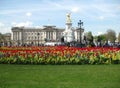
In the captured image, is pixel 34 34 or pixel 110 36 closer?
pixel 110 36

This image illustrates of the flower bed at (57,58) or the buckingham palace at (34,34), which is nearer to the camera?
the flower bed at (57,58)

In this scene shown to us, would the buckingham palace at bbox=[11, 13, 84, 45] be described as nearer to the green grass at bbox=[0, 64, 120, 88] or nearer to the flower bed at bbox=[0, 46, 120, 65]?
the flower bed at bbox=[0, 46, 120, 65]

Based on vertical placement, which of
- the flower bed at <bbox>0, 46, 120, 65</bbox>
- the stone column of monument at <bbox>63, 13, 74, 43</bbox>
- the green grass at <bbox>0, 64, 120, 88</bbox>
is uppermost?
the stone column of monument at <bbox>63, 13, 74, 43</bbox>

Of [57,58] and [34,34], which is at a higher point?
[34,34]

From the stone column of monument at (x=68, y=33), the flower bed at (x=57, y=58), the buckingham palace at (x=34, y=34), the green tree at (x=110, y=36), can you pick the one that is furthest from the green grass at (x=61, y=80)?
the buckingham palace at (x=34, y=34)

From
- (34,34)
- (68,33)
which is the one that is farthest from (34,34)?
(68,33)

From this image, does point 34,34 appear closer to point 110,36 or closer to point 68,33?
point 110,36

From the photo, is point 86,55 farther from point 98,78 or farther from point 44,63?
point 98,78

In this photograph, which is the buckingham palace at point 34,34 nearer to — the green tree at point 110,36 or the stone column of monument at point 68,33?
the green tree at point 110,36

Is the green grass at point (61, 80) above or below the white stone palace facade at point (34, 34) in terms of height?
below

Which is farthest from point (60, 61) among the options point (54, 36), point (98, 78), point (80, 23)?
point (54, 36)

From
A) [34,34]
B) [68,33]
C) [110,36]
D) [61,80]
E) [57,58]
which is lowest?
[61,80]

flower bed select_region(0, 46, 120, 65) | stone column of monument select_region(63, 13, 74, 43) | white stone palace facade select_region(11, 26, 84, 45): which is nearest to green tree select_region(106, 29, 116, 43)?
white stone palace facade select_region(11, 26, 84, 45)

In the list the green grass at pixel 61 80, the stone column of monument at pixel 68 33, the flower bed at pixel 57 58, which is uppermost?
the stone column of monument at pixel 68 33
